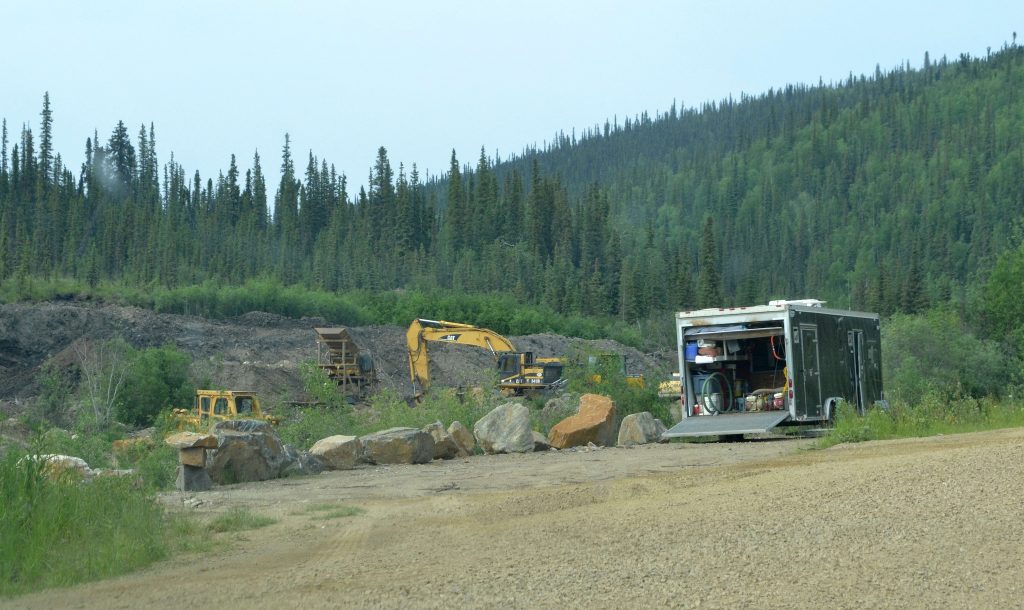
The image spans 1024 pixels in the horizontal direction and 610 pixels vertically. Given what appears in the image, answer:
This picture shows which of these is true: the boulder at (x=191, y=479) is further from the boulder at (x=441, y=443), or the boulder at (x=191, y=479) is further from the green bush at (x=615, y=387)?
the green bush at (x=615, y=387)

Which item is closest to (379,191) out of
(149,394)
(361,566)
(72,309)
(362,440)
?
(72,309)

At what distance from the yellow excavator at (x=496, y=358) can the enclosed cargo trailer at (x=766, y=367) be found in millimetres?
17599

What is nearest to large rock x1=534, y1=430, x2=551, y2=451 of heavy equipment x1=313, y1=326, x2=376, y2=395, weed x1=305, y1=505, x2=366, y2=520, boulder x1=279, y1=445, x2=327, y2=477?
boulder x1=279, y1=445, x2=327, y2=477

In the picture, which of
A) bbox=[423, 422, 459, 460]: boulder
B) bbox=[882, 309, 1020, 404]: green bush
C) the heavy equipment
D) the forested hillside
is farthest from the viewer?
the forested hillside

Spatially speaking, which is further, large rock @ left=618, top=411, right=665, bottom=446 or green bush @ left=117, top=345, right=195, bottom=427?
green bush @ left=117, top=345, right=195, bottom=427

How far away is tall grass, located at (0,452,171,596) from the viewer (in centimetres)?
908

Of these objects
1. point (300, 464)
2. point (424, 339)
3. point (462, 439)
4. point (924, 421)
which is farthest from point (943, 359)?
point (300, 464)

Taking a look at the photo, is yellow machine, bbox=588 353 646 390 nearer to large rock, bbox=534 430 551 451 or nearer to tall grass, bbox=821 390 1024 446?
large rock, bbox=534 430 551 451

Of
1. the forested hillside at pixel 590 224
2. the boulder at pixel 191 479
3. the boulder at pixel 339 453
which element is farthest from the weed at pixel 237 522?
the forested hillside at pixel 590 224

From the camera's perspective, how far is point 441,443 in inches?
835

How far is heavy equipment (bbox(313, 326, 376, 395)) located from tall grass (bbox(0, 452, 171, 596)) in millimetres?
Answer: 37769

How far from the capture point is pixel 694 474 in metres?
14.7

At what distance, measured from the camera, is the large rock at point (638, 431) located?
953 inches

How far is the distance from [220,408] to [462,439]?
1589 cm
